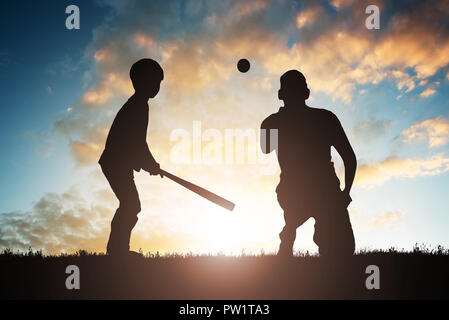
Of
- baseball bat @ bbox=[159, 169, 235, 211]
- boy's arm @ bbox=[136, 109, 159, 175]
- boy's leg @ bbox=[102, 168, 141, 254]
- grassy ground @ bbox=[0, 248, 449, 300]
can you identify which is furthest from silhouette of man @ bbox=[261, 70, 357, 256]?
boy's leg @ bbox=[102, 168, 141, 254]

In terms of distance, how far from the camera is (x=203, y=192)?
7738 mm

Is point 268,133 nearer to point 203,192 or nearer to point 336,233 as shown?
point 203,192

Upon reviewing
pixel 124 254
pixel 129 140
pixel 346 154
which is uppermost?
pixel 129 140

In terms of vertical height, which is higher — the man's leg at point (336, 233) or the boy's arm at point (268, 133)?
the boy's arm at point (268, 133)

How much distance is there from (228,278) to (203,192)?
81.4 inches

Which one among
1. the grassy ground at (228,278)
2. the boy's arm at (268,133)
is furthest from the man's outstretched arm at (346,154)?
the grassy ground at (228,278)

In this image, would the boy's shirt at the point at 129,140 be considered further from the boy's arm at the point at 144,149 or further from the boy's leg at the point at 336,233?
the boy's leg at the point at 336,233

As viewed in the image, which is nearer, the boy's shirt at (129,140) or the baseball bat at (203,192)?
the boy's shirt at (129,140)

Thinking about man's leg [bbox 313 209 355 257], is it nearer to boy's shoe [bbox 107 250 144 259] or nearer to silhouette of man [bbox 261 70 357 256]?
silhouette of man [bbox 261 70 357 256]

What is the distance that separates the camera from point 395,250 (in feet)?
28.5

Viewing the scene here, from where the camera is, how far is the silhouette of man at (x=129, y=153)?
7.16m

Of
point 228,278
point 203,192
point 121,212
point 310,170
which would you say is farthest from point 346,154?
point 121,212
